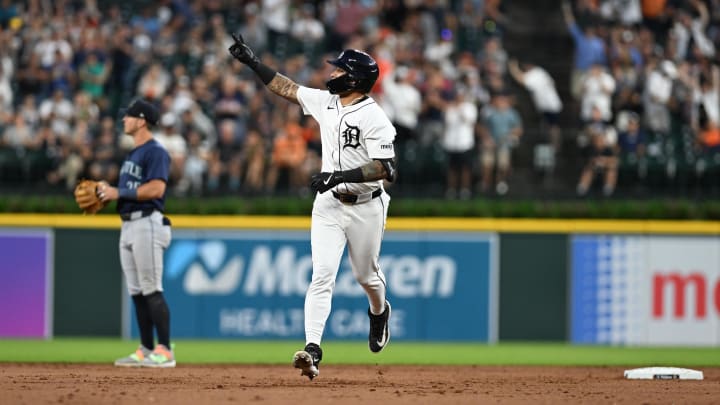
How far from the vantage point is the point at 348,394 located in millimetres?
7922

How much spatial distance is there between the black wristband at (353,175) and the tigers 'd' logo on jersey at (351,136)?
1.06ft

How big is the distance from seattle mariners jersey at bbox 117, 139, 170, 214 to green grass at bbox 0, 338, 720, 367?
1.92 meters

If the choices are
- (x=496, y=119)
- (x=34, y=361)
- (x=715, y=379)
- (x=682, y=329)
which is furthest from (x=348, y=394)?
(x=496, y=119)

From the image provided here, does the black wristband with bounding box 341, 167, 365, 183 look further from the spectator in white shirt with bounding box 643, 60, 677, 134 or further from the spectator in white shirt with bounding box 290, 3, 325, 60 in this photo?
the spectator in white shirt with bounding box 290, 3, 325, 60

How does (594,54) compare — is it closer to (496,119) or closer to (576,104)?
(576,104)

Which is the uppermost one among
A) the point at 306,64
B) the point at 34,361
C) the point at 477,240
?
the point at 306,64

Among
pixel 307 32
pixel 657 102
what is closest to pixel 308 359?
pixel 657 102

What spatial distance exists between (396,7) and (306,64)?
6.85 feet

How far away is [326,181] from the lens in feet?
27.1

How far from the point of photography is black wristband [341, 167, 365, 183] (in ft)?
27.2

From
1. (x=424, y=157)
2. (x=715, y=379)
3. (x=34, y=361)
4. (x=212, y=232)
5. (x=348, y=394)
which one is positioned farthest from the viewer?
(x=424, y=157)

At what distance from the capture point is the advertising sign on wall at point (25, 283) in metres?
14.6

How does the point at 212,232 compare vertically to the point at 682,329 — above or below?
above

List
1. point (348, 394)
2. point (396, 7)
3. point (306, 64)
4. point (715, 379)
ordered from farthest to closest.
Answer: point (396, 7) → point (306, 64) → point (715, 379) → point (348, 394)
